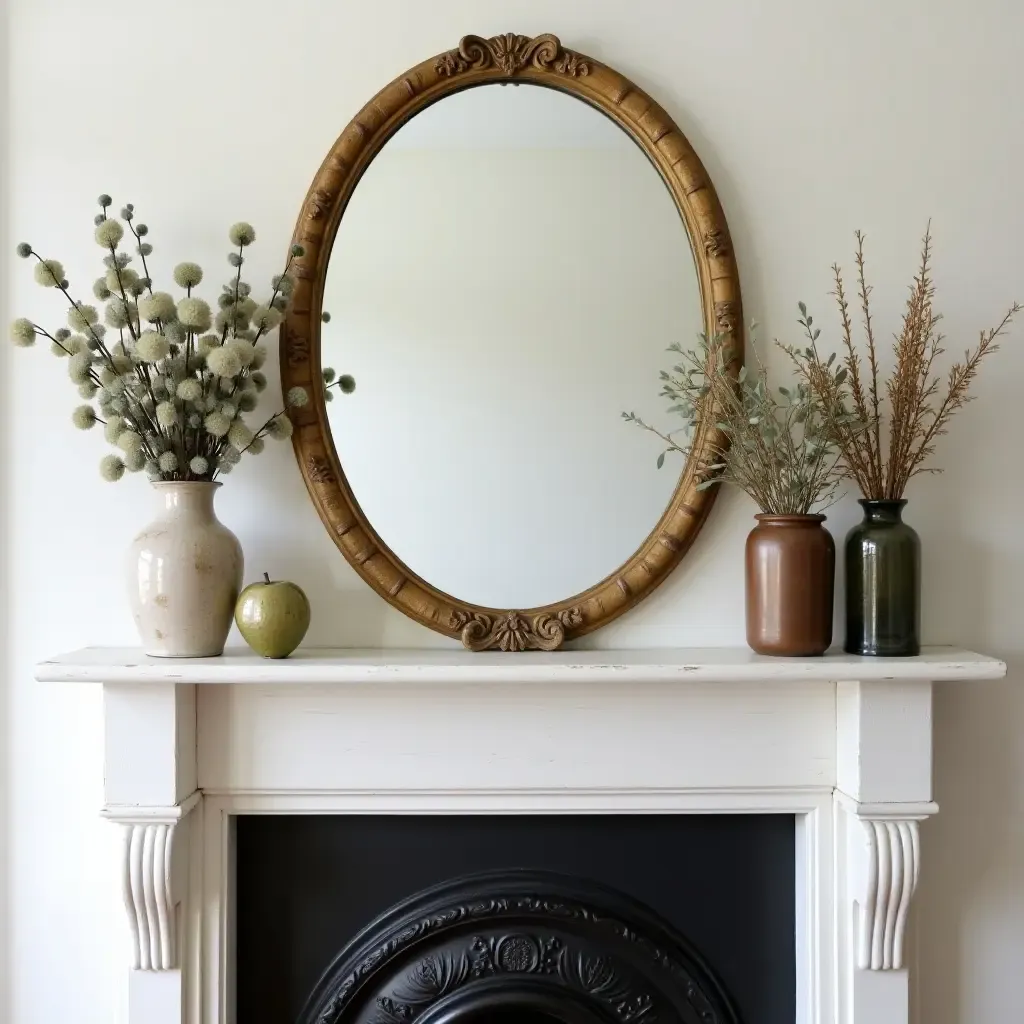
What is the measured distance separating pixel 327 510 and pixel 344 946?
2.21 ft

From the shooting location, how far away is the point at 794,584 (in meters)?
1.24

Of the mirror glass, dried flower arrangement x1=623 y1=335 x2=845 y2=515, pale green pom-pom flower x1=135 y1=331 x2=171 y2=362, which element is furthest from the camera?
the mirror glass

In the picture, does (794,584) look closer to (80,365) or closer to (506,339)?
(506,339)

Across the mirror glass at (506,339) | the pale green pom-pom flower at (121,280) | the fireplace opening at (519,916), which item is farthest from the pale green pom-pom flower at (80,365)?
the fireplace opening at (519,916)

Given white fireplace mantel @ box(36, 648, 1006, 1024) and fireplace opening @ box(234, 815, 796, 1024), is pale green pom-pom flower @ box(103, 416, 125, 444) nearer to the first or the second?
white fireplace mantel @ box(36, 648, 1006, 1024)

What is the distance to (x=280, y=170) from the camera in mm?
1388

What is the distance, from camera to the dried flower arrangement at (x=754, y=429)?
126 cm

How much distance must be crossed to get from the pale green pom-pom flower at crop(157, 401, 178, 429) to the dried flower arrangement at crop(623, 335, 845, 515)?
0.67 m

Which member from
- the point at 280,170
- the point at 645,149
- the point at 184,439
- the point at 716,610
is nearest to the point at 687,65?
the point at 645,149

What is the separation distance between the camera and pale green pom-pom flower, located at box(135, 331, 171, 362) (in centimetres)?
116

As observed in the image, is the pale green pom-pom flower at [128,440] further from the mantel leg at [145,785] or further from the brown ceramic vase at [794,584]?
the brown ceramic vase at [794,584]

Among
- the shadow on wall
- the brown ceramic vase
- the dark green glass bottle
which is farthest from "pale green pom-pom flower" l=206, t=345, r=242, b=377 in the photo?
the shadow on wall

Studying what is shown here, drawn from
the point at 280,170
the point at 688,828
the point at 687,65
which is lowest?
the point at 688,828

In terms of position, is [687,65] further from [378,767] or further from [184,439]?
[378,767]
